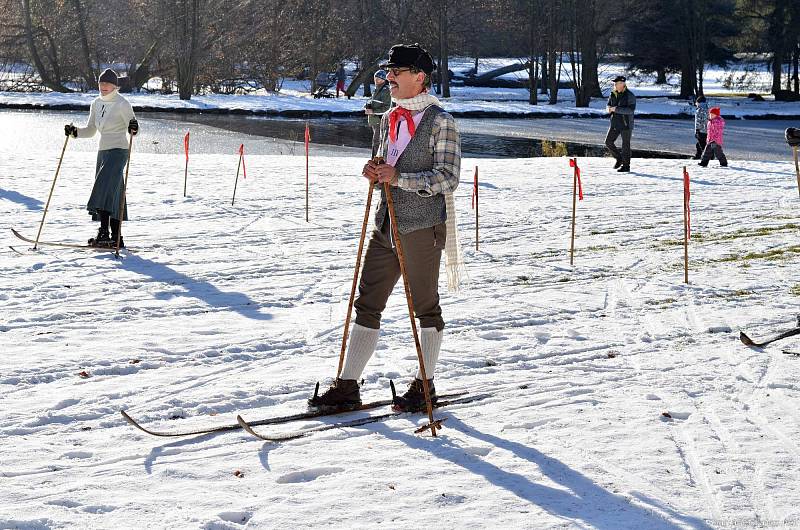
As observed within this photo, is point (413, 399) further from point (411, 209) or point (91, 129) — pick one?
point (91, 129)

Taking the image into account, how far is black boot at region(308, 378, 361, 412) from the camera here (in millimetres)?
5023

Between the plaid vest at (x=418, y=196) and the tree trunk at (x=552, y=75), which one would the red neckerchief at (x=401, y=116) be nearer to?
the plaid vest at (x=418, y=196)

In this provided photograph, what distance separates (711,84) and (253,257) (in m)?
50.5

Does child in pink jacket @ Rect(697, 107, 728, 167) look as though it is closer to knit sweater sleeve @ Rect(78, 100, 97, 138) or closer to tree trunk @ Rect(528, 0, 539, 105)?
knit sweater sleeve @ Rect(78, 100, 97, 138)

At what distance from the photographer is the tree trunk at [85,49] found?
36688mm

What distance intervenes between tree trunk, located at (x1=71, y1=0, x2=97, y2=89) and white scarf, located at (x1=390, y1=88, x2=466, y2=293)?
34.4m

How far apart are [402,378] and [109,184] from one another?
447 centimetres

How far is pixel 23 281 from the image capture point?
7891 mm

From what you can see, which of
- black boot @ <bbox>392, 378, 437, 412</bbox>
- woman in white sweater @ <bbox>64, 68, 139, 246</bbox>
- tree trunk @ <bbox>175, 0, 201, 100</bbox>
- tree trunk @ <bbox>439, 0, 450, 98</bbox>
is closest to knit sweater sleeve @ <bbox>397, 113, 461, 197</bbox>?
black boot @ <bbox>392, 378, 437, 412</bbox>

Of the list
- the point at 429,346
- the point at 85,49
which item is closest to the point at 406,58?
the point at 429,346

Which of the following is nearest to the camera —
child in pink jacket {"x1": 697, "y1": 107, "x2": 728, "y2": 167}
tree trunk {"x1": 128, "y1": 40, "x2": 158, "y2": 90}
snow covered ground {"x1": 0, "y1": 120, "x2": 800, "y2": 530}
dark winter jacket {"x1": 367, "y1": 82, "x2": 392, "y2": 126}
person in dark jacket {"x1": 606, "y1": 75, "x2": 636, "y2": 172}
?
snow covered ground {"x1": 0, "y1": 120, "x2": 800, "y2": 530}

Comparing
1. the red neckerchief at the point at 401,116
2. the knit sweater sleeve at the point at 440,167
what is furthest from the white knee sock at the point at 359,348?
the red neckerchief at the point at 401,116

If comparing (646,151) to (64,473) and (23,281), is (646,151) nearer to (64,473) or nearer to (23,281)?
(23,281)

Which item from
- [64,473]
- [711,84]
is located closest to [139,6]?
[711,84]
